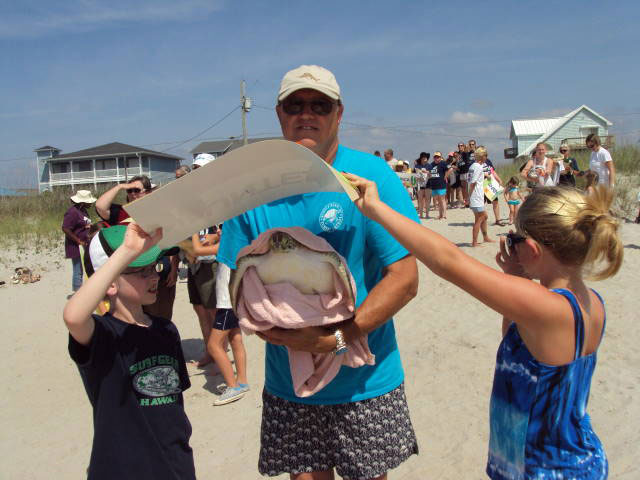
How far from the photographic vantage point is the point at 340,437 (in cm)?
214

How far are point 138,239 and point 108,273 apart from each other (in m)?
0.16

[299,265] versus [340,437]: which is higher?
[299,265]

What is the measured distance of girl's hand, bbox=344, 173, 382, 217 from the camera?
167 centimetres

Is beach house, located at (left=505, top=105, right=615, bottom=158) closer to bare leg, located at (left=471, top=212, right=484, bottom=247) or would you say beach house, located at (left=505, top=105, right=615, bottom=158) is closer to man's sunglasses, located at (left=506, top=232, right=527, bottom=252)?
bare leg, located at (left=471, top=212, right=484, bottom=247)

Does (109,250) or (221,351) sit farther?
(221,351)

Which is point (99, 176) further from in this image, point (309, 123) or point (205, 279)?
point (309, 123)

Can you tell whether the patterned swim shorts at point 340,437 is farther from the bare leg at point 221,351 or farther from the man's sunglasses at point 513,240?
the bare leg at point 221,351

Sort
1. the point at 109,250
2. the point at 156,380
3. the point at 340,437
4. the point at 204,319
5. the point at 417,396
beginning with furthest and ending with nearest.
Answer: the point at 204,319
the point at 417,396
the point at 109,250
the point at 156,380
the point at 340,437

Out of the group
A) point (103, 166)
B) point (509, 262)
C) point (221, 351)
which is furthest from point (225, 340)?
point (103, 166)

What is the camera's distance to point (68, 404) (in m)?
5.46

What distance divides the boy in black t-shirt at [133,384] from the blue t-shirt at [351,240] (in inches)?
17.5

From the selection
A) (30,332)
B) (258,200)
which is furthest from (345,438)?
(30,332)

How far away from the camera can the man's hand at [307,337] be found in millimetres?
1917

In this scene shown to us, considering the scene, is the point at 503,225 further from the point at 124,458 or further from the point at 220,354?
the point at 124,458
